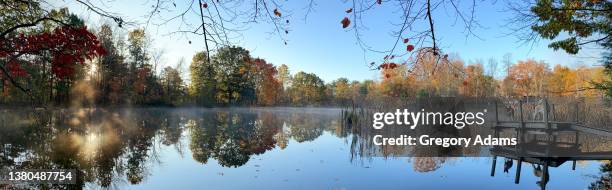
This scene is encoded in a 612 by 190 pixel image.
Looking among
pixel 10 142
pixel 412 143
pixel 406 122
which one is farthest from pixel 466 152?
pixel 10 142

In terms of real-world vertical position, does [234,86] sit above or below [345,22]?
Result: above

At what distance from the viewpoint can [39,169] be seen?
266 inches

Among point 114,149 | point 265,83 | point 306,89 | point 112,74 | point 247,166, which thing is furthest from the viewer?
point 306,89

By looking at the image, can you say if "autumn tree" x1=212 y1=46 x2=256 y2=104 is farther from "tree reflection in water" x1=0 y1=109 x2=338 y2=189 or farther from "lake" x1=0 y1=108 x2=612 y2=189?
"lake" x1=0 y1=108 x2=612 y2=189

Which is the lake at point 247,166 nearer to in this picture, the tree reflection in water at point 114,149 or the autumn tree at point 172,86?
the tree reflection in water at point 114,149

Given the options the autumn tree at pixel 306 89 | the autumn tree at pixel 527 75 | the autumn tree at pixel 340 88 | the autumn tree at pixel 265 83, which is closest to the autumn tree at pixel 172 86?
the autumn tree at pixel 265 83

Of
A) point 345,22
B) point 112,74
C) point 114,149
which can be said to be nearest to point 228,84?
point 112,74

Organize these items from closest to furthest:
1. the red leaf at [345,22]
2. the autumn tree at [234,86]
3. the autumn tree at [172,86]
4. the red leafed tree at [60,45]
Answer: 1. the red leaf at [345,22]
2. the red leafed tree at [60,45]
3. the autumn tree at [172,86]
4. the autumn tree at [234,86]

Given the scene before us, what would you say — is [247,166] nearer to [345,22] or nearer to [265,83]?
[345,22]

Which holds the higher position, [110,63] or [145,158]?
[110,63]

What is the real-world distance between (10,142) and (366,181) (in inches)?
407

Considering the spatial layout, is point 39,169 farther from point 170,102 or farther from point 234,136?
point 170,102

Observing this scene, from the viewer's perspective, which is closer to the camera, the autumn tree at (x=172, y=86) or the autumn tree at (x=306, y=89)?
the autumn tree at (x=172, y=86)

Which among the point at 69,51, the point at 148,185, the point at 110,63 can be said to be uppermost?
the point at 110,63
